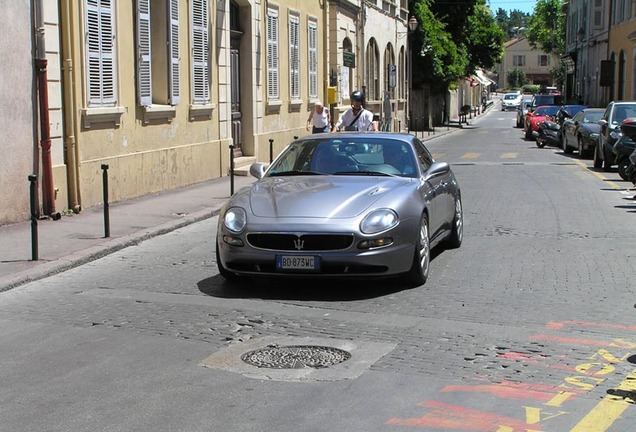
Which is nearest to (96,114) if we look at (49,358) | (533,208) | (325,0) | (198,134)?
(198,134)

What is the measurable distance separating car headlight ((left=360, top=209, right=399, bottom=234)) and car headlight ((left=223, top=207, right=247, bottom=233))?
111 cm

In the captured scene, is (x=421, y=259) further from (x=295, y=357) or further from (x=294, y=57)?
(x=294, y=57)

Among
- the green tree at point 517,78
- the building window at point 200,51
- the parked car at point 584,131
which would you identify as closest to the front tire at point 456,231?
the building window at point 200,51

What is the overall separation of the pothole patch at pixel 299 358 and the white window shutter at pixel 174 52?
11.5 meters

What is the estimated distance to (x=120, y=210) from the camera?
14359 mm

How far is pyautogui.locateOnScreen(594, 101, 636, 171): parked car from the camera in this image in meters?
21.8

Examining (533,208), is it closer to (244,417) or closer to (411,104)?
(244,417)

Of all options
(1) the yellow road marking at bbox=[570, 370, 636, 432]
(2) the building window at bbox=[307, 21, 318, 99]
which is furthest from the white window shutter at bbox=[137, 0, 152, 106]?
(1) the yellow road marking at bbox=[570, 370, 636, 432]

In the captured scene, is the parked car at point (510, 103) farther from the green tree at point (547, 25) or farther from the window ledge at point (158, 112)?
the window ledge at point (158, 112)

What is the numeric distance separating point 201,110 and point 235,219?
11.0 m

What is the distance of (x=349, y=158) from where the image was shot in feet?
31.9

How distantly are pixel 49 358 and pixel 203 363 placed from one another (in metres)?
1.11

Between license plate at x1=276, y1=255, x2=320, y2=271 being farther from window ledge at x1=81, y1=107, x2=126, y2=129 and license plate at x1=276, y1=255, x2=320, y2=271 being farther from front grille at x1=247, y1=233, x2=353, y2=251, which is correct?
window ledge at x1=81, y1=107, x2=126, y2=129

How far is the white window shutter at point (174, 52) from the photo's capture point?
17.4 meters
